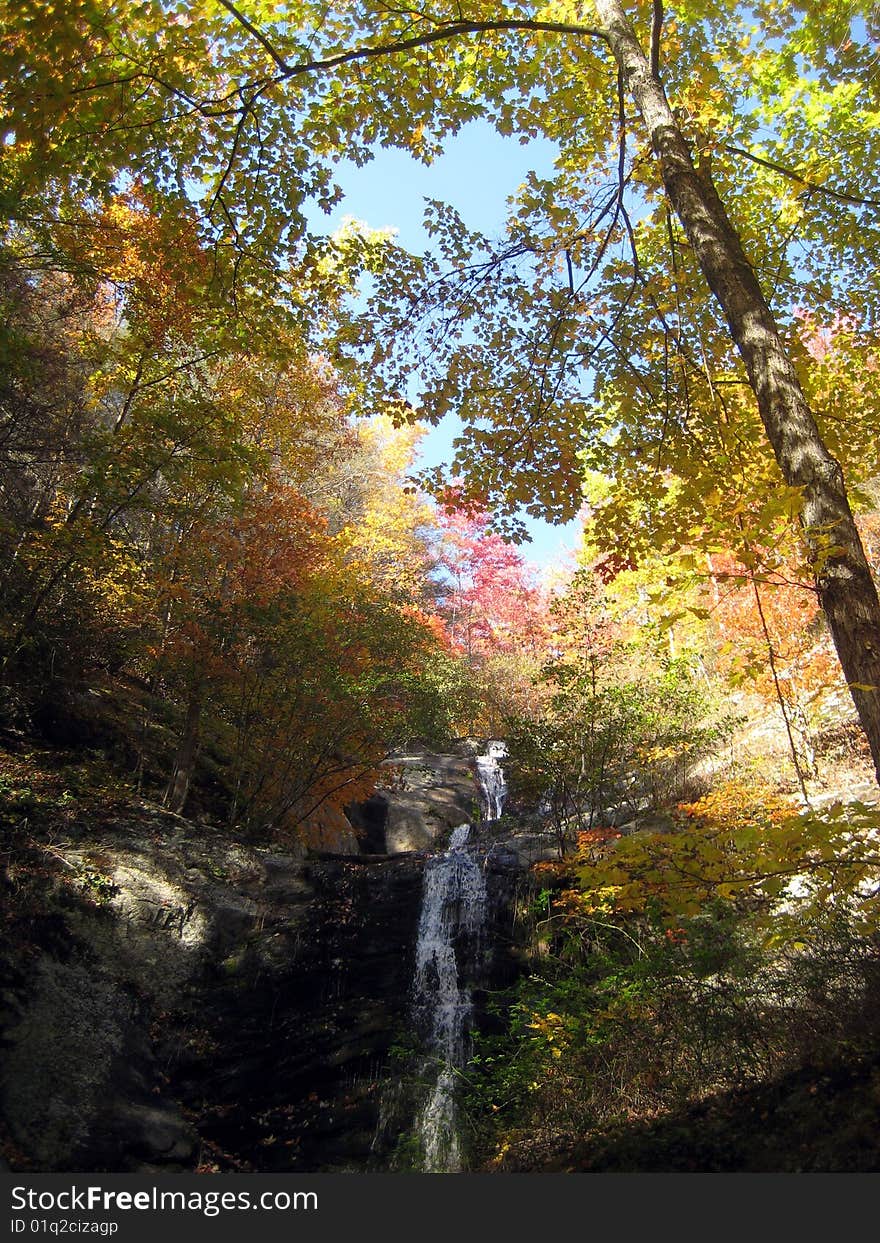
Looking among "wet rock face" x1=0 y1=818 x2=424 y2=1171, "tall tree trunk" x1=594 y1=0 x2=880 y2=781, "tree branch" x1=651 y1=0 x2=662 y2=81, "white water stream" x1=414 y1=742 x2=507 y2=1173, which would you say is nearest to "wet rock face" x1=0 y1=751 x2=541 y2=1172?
"wet rock face" x1=0 y1=818 x2=424 y2=1171

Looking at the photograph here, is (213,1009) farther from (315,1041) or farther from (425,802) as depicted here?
(425,802)

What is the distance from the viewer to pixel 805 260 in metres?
6.38

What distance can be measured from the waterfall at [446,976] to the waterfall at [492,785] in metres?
4.87

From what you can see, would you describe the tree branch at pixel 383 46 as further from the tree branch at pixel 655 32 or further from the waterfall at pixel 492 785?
the waterfall at pixel 492 785

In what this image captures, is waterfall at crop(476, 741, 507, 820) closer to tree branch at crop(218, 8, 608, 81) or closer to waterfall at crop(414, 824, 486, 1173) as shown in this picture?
waterfall at crop(414, 824, 486, 1173)

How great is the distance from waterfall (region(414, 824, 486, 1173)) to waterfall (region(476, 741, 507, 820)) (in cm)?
487

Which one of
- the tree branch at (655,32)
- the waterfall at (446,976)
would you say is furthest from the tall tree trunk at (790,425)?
the waterfall at (446,976)

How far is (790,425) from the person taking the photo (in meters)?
3.18

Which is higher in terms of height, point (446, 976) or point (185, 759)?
point (185, 759)

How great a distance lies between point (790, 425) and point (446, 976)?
7266 millimetres

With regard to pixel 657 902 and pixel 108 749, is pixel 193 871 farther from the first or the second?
pixel 657 902

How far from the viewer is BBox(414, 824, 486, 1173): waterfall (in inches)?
239

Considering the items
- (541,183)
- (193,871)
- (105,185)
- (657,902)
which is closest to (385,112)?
(541,183)

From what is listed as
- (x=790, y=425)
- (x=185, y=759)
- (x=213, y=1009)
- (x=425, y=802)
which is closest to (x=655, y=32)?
(x=790, y=425)
